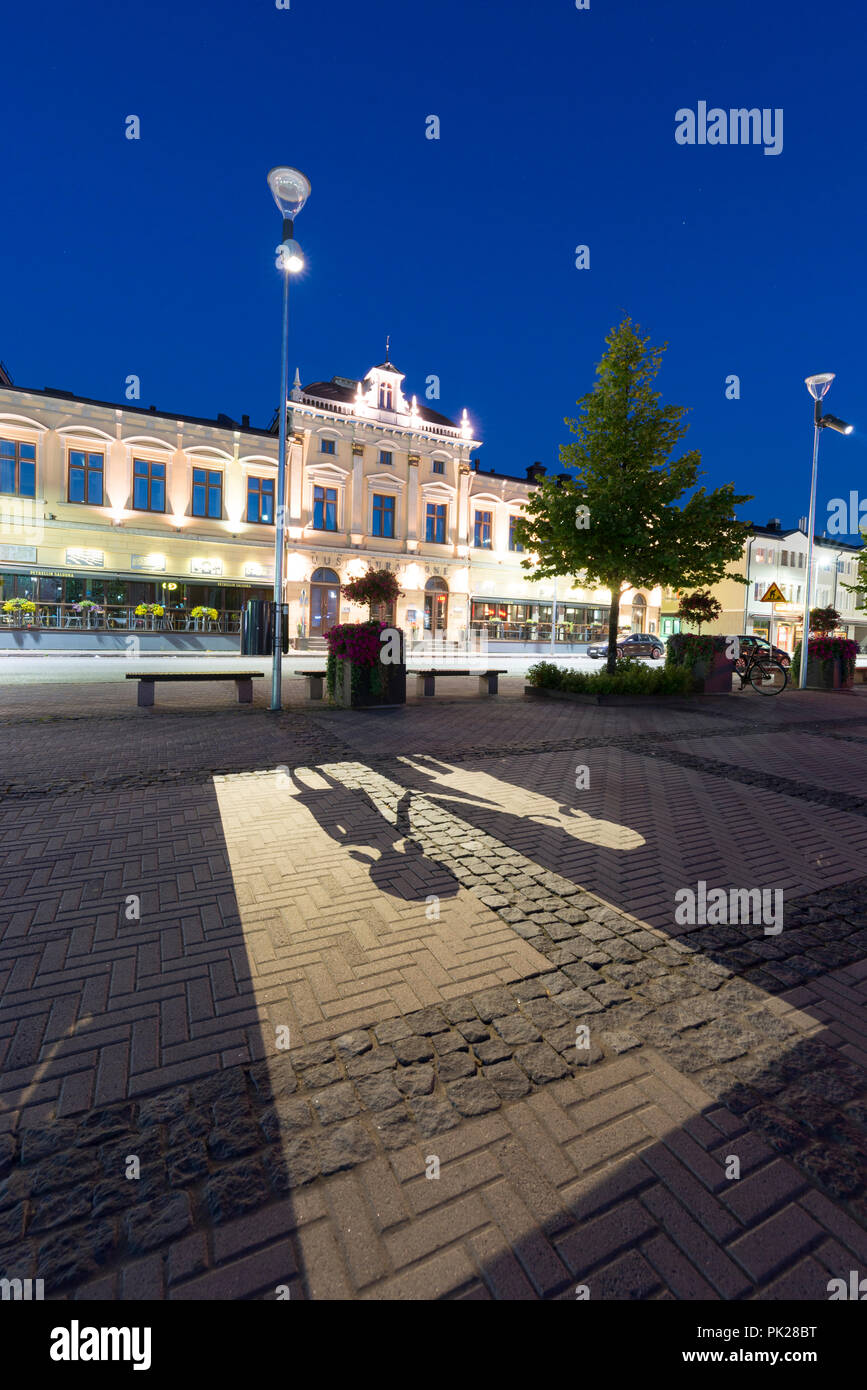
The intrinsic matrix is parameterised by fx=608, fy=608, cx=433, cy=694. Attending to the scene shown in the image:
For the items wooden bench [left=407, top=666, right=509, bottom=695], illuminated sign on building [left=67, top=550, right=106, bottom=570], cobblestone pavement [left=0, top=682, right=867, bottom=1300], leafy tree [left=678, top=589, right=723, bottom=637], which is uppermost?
illuminated sign on building [left=67, top=550, right=106, bottom=570]

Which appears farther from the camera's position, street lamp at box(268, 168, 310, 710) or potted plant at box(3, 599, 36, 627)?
potted plant at box(3, 599, 36, 627)

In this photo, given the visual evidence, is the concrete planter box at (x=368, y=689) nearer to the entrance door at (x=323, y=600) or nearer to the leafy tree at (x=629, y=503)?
the leafy tree at (x=629, y=503)

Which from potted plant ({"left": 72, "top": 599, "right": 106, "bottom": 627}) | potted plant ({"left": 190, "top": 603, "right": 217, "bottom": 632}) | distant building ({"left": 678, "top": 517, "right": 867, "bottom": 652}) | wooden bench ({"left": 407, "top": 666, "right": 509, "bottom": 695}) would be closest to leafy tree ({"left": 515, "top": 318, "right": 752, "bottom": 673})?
wooden bench ({"left": 407, "top": 666, "right": 509, "bottom": 695})

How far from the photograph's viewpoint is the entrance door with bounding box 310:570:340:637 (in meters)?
35.2

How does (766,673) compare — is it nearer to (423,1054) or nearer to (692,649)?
(692,649)

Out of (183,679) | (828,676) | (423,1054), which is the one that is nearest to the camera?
(423,1054)

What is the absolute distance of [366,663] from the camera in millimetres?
12125

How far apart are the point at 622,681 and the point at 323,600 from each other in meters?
24.4

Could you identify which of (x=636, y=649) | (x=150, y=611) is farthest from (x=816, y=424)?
(x=150, y=611)

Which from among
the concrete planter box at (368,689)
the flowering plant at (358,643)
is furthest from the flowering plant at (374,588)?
the concrete planter box at (368,689)

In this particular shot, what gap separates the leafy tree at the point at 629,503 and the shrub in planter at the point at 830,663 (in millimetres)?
6933

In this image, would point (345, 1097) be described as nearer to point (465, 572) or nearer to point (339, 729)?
point (339, 729)

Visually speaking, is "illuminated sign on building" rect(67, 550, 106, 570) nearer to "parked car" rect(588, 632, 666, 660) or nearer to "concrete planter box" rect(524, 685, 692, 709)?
"concrete planter box" rect(524, 685, 692, 709)

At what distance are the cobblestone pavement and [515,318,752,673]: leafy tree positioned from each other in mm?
10166
